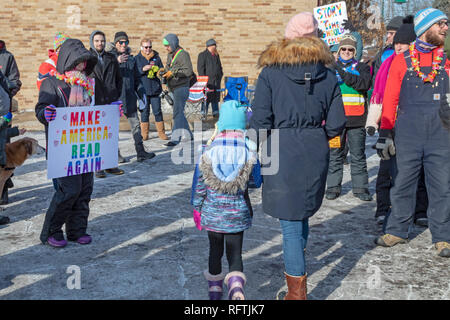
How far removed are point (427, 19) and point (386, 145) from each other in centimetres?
119

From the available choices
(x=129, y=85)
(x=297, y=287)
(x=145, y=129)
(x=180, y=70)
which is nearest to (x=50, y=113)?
(x=297, y=287)

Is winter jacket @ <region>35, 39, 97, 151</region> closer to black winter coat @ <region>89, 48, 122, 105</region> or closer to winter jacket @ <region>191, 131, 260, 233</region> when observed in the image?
winter jacket @ <region>191, 131, 260, 233</region>

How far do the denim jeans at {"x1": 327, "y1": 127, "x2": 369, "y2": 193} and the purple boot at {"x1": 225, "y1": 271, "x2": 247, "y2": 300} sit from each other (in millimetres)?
3400

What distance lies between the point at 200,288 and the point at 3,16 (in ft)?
45.8

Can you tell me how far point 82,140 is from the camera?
16.1 feet

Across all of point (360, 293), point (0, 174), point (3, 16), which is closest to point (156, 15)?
point (3, 16)

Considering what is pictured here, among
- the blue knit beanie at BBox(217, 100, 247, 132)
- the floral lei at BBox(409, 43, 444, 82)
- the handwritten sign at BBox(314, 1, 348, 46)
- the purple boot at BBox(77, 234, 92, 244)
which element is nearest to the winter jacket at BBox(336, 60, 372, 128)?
the floral lei at BBox(409, 43, 444, 82)

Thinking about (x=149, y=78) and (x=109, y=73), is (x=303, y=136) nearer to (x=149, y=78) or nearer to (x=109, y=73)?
(x=109, y=73)

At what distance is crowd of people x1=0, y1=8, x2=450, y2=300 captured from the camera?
3.57 m

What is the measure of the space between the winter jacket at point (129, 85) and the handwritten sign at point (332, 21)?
4.09m

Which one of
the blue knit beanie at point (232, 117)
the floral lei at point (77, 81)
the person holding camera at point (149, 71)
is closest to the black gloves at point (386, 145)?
the blue knit beanie at point (232, 117)

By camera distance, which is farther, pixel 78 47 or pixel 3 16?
pixel 3 16
